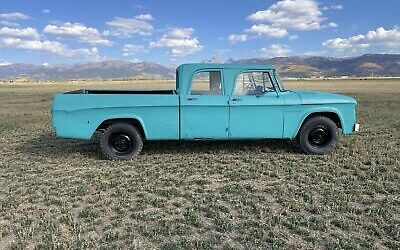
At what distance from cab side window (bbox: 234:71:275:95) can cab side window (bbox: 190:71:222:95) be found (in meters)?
0.36

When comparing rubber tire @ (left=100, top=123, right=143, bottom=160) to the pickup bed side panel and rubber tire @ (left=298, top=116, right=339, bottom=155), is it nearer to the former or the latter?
the pickup bed side panel

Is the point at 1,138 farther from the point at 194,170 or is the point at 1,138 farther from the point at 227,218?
the point at 227,218

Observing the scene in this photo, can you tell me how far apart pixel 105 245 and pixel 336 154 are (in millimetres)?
5289

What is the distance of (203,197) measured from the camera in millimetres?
5074

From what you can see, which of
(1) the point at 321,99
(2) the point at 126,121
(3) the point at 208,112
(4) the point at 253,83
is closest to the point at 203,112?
(3) the point at 208,112

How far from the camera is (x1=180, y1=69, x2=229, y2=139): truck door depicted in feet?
22.4

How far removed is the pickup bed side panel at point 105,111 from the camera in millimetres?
6750

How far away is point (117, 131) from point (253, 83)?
9.22 feet

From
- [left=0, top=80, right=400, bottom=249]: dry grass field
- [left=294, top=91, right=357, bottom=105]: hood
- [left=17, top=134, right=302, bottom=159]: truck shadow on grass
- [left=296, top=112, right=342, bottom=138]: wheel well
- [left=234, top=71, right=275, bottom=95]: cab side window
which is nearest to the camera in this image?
[left=0, top=80, right=400, bottom=249]: dry grass field

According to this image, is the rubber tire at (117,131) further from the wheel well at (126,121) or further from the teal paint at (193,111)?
the teal paint at (193,111)

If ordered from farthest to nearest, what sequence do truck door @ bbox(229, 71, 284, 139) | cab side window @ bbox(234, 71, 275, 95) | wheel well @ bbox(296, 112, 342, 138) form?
wheel well @ bbox(296, 112, 342, 138), cab side window @ bbox(234, 71, 275, 95), truck door @ bbox(229, 71, 284, 139)

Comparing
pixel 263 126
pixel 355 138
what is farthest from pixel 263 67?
pixel 355 138

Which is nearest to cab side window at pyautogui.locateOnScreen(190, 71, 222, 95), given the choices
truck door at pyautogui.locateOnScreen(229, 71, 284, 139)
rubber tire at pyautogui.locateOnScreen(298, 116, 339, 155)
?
truck door at pyautogui.locateOnScreen(229, 71, 284, 139)

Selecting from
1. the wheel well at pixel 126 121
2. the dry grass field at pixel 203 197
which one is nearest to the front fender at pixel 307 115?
the dry grass field at pixel 203 197
